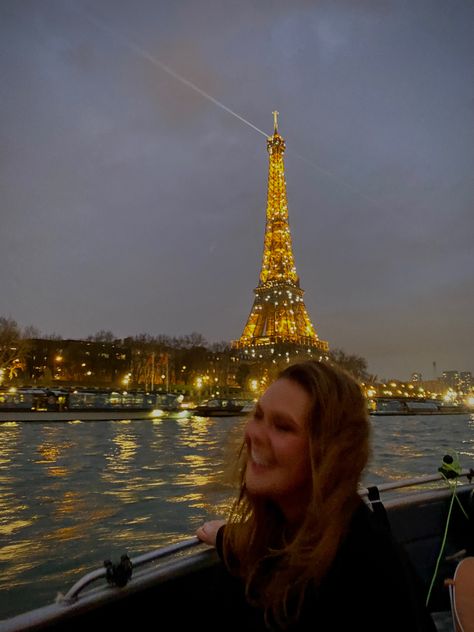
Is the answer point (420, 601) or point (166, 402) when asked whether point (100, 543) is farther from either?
point (166, 402)

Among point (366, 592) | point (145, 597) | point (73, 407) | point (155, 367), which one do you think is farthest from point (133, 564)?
point (155, 367)

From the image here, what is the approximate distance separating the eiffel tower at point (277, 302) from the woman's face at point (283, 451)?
87.8 meters

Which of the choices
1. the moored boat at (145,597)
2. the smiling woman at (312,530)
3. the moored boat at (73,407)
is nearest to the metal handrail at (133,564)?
the moored boat at (145,597)

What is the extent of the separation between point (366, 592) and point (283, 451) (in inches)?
18.2

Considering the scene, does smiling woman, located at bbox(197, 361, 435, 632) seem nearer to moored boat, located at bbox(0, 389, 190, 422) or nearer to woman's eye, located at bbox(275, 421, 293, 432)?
woman's eye, located at bbox(275, 421, 293, 432)

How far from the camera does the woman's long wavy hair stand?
4.81ft

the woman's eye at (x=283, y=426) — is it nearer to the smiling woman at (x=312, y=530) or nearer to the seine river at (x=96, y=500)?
the smiling woman at (x=312, y=530)

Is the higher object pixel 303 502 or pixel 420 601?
pixel 303 502

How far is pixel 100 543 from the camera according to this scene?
318 inches

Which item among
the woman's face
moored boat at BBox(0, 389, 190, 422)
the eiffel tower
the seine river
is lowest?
the seine river

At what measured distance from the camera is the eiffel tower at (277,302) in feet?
303

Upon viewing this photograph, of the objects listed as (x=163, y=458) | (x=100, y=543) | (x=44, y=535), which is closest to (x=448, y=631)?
(x=100, y=543)

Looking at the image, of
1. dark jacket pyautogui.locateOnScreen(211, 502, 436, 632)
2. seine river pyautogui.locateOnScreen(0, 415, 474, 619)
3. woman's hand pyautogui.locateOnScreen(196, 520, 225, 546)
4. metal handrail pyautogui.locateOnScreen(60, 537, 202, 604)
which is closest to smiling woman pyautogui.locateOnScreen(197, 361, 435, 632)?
dark jacket pyautogui.locateOnScreen(211, 502, 436, 632)

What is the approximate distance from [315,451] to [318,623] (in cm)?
46
